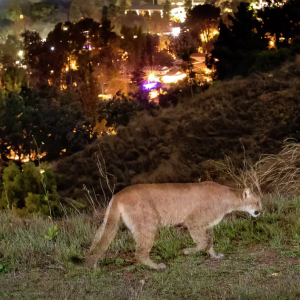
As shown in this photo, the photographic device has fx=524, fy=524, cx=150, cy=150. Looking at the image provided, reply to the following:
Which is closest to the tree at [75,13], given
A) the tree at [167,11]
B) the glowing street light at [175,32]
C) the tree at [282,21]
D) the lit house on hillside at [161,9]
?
the lit house on hillside at [161,9]

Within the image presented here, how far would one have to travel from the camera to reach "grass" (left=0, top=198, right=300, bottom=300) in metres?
3.32

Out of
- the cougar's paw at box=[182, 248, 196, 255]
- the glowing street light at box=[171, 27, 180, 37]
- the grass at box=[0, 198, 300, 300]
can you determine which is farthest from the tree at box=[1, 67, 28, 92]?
the cougar's paw at box=[182, 248, 196, 255]

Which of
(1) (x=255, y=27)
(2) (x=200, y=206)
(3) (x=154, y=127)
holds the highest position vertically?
(2) (x=200, y=206)

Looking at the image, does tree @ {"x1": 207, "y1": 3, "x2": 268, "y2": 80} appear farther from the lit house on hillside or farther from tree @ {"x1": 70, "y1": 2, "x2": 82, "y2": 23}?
tree @ {"x1": 70, "y1": 2, "x2": 82, "y2": 23}

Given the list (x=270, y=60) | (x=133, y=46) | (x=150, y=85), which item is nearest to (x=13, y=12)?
(x=133, y=46)

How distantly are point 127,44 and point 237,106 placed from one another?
2449cm

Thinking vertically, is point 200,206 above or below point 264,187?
above

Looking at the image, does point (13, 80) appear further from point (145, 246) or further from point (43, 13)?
point (43, 13)

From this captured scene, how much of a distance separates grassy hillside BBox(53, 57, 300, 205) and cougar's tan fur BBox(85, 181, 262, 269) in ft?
36.5

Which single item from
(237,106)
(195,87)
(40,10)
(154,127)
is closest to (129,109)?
(195,87)

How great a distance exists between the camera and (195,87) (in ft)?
98.4

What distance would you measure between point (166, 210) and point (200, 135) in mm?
16695

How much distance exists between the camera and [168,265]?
3939mm

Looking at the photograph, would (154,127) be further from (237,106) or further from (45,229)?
(45,229)
